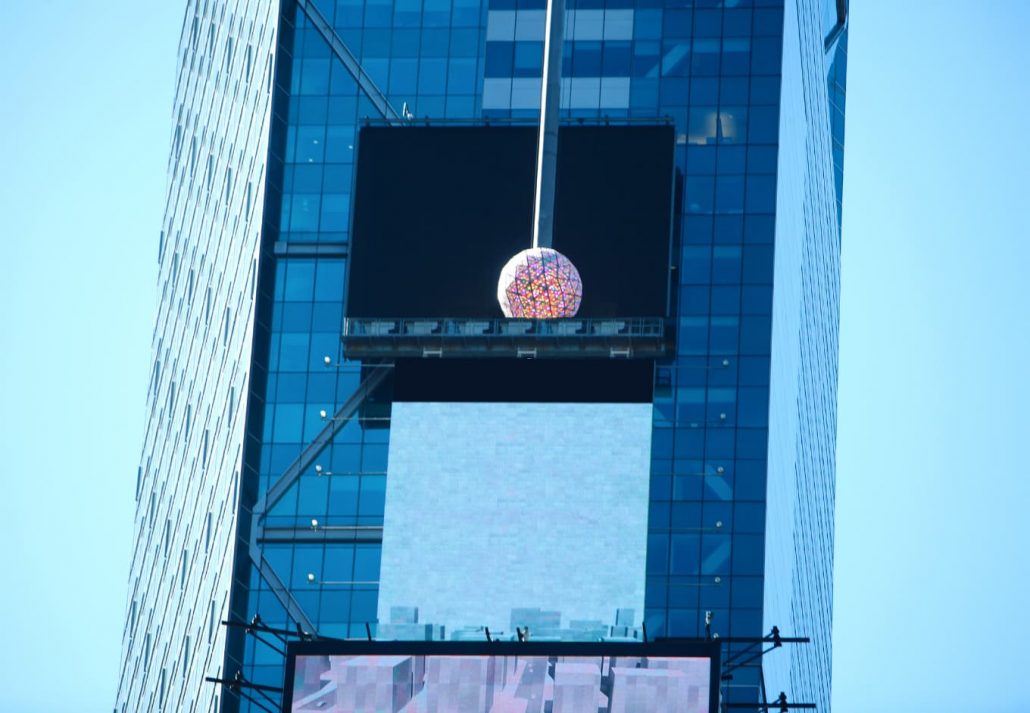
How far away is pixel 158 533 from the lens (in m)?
161

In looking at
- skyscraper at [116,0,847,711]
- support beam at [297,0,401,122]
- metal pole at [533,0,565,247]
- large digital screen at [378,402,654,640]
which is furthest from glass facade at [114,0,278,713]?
metal pole at [533,0,565,247]

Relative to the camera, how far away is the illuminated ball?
443 feet

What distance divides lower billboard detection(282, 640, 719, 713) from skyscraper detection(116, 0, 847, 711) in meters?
31.5

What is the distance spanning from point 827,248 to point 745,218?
44.5m

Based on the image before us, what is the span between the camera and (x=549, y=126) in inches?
5477

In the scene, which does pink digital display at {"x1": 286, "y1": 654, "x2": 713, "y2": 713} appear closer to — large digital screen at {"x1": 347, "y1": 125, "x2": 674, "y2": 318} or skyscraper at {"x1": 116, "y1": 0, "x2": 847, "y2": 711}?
skyscraper at {"x1": 116, "y1": 0, "x2": 847, "y2": 711}

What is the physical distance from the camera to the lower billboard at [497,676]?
3959 inches

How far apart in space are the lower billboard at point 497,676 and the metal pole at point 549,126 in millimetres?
36284

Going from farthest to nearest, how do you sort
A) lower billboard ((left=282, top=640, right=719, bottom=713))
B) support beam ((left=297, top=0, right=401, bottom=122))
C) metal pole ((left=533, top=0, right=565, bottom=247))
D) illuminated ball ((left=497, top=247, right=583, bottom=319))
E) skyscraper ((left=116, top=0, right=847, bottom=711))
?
support beam ((left=297, top=0, right=401, bottom=122))
skyscraper ((left=116, top=0, right=847, bottom=711))
metal pole ((left=533, top=0, right=565, bottom=247))
illuminated ball ((left=497, top=247, right=583, bottom=319))
lower billboard ((left=282, top=640, right=719, bottom=713))

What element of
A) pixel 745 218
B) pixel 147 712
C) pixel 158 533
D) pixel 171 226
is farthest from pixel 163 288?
pixel 745 218

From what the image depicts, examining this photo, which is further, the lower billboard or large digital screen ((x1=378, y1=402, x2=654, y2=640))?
large digital screen ((x1=378, y1=402, x2=654, y2=640))

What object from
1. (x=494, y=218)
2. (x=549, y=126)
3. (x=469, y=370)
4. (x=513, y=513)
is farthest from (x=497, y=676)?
(x=494, y=218)

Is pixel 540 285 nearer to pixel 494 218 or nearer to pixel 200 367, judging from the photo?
pixel 494 218

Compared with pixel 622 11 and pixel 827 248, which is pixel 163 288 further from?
pixel 827 248
